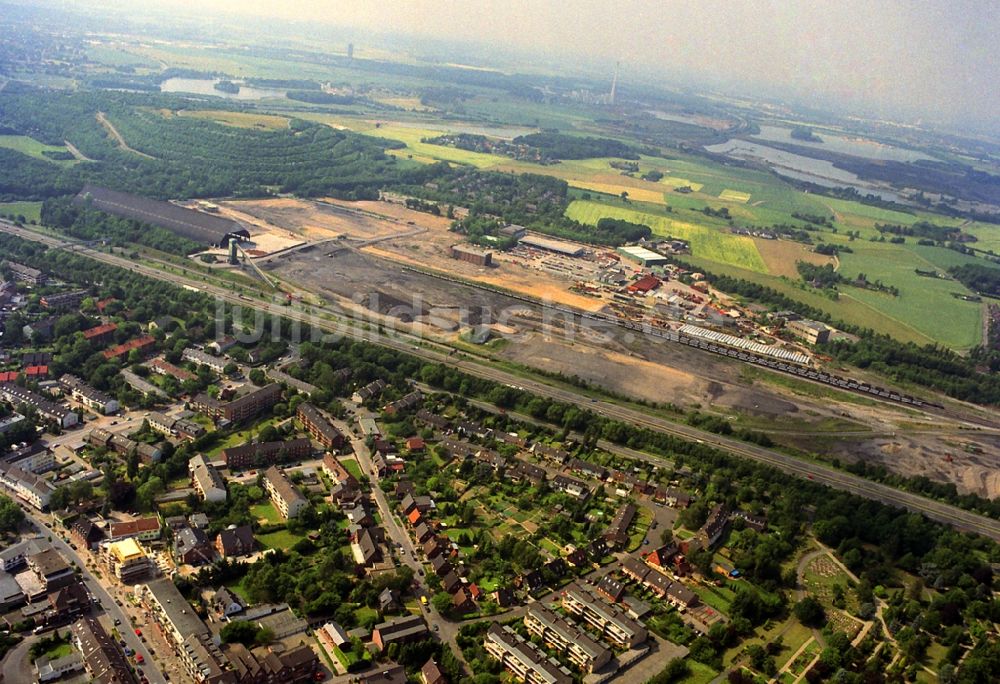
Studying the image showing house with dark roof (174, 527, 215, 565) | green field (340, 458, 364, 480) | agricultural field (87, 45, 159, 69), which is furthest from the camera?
agricultural field (87, 45, 159, 69)

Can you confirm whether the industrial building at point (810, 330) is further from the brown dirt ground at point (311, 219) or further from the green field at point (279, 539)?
the green field at point (279, 539)

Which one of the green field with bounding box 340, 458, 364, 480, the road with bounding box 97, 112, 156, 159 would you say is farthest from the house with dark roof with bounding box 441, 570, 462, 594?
the road with bounding box 97, 112, 156, 159

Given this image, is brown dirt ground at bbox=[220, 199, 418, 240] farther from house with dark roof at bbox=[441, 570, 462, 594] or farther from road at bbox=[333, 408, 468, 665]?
house with dark roof at bbox=[441, 570, 462, 594]

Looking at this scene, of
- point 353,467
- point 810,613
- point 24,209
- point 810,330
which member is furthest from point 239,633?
point 24,209

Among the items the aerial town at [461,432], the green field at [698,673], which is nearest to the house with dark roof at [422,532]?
the aerial town at [461,432]

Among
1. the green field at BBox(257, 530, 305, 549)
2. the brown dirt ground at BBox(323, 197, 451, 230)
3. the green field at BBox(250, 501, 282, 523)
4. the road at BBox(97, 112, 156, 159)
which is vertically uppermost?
the road at BBox(97, 112, 156, 159)

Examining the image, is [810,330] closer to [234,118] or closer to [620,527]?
[620,527]
